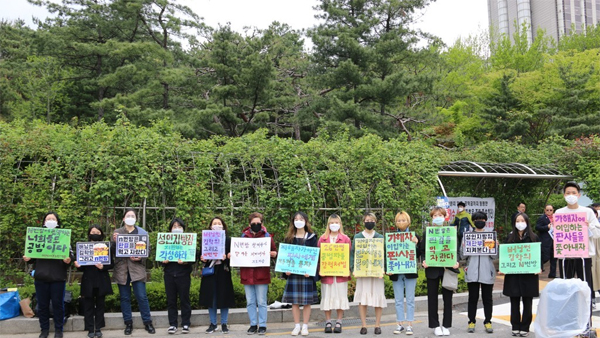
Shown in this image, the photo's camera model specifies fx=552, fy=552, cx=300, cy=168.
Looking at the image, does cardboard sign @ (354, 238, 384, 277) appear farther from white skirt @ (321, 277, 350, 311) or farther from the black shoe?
the black shoe

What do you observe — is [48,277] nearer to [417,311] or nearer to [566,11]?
[417,311]

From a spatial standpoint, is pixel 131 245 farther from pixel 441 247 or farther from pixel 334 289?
pixel 441 247

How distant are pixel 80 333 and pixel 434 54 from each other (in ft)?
76.0

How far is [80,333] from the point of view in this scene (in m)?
8.35

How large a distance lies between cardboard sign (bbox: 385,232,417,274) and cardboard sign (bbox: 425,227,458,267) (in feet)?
0.74

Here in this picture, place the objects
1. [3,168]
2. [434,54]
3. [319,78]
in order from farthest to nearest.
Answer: [434,54] → [319,78] → [3,168]

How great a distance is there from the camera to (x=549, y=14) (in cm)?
10369

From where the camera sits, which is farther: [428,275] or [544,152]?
[544,152]

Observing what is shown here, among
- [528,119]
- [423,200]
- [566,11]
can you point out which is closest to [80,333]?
[423,200]

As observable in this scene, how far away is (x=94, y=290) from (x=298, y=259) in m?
Result: 3.07

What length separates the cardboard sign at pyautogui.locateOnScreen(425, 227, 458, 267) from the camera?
8.02m

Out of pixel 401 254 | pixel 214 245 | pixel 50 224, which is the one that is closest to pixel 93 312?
pixel 50 224

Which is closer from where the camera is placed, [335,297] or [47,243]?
[47,243]

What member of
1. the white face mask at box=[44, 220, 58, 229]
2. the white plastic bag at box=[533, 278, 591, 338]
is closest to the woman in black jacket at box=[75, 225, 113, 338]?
the white face mask at box=[44, 220, 58, 229]
